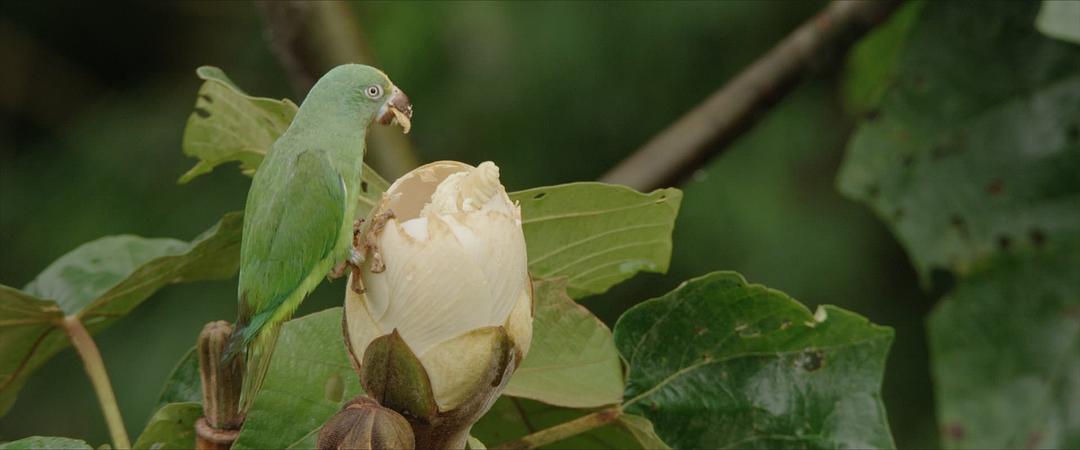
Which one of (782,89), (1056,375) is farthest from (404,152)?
(1056,375)

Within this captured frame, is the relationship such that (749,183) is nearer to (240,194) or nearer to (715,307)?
(240,194)

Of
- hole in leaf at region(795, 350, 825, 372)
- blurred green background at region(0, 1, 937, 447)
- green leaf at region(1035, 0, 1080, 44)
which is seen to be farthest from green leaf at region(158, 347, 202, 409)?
blurred green background at region(0, 1, 937, 447)

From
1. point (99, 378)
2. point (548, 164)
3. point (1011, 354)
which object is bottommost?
point (548, 164)

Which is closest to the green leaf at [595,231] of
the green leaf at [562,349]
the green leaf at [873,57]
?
the green leaf at [562,349]

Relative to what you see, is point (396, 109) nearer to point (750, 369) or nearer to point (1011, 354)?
point (750, 369)

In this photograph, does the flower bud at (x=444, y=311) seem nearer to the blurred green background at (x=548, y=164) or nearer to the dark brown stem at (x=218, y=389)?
the dark brown stem at (x=218, y=389)

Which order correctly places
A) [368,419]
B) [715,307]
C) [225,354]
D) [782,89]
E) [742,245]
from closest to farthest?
[368,419]
[225,354]
[715,307]
[782,89]
[742,245]

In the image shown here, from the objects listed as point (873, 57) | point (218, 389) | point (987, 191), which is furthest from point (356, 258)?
point (873, 57)
